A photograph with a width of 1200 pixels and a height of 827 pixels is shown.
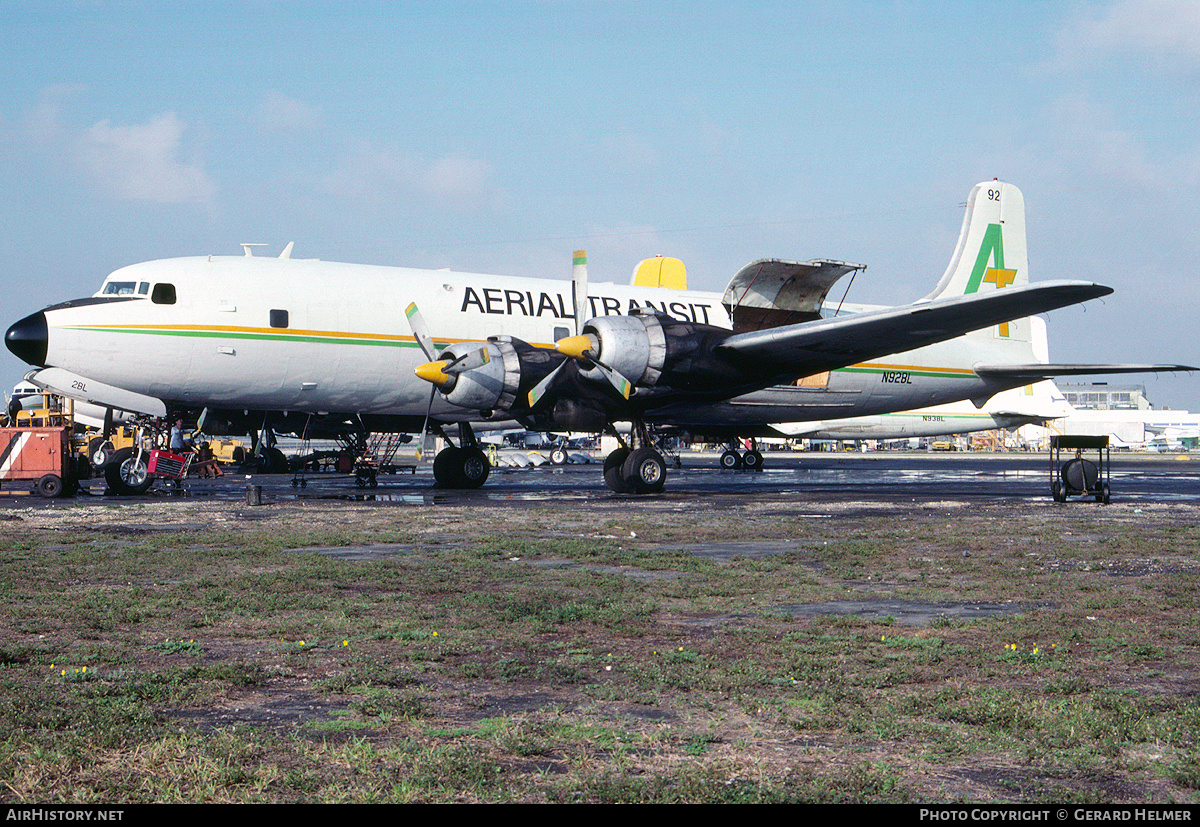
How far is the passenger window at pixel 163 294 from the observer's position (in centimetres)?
2170

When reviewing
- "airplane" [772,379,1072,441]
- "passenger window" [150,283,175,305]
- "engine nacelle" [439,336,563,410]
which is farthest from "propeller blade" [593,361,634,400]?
"airplane" [772,379,1072,441]

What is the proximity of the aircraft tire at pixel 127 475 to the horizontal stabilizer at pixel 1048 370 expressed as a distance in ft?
74.5

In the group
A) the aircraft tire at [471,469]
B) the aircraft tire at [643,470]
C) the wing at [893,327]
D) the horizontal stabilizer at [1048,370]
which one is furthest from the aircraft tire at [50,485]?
the horizontal stabilizer at [1048,370]

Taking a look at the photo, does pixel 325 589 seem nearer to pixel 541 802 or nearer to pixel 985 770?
pixel 541 802

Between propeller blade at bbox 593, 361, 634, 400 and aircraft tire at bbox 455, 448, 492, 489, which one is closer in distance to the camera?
propeller blade at bbox 593, 361, 634, 400

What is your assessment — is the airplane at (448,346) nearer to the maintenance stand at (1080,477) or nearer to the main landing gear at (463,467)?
the main landing gear at (463,467)

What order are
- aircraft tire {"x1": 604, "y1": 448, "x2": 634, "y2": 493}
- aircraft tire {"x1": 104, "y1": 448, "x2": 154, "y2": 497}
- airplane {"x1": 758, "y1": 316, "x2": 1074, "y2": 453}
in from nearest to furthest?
aircraft tire {"x1": 104, "y1": 448, "x2": 154, "y2": 497} → aircraft tire {"x1": 604, "y1": 448, "x2": 634, "y2": 493} → airplane {"x1": 758, "y1": 316, "x2": 1074, "y2": 453}

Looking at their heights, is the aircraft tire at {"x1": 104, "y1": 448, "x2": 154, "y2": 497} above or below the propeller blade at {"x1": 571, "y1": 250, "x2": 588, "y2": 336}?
below

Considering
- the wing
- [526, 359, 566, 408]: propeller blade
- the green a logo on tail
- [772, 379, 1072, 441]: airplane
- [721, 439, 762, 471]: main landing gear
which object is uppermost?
the green a logo on tail

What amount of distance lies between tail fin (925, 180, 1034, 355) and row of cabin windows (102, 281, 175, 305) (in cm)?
2070

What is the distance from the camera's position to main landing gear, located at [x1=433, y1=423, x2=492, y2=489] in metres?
27.4

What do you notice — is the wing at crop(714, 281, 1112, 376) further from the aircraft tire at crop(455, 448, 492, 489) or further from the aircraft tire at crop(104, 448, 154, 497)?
the aircraft tire at crop(104, 448, 154, 497)

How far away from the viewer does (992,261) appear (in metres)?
29.9

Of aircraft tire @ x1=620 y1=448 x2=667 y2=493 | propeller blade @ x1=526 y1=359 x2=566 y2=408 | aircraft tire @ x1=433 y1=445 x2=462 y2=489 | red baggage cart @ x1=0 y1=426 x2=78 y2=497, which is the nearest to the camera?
propeller blade @ x1=526 y1=359 x2=566 y2=408
